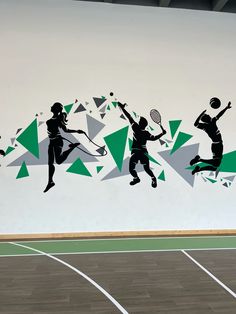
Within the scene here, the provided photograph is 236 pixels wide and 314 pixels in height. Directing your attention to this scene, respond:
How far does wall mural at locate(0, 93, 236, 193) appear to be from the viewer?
5.95 metres

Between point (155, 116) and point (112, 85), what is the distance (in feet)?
3.42

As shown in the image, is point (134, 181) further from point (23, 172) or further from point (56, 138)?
point (23, 172)

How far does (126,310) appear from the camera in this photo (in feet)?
9.32

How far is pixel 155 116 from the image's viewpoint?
20.3ft

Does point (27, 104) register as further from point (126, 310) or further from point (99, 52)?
point (126, 310)

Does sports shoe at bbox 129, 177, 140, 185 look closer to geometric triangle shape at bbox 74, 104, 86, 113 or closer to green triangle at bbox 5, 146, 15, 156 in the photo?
geometric triangle shape at bbox 74, 104, 86, 113

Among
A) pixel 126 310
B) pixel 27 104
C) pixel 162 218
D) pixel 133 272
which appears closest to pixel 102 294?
pixel 126 310

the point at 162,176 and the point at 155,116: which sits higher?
the point at 155,116

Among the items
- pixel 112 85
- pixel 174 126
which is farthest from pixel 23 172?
pixel 174 126

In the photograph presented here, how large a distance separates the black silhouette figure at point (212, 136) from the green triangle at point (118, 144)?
1.41 meters

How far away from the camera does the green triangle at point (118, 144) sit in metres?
6.11

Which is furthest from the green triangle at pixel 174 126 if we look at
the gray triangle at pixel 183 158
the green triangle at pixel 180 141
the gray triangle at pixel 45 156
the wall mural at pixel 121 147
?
the gray triangle at pixel 45 156

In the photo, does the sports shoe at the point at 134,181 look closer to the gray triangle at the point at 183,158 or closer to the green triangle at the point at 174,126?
the gray triangle at the point at 183,158

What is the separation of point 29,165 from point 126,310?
3.75 m
